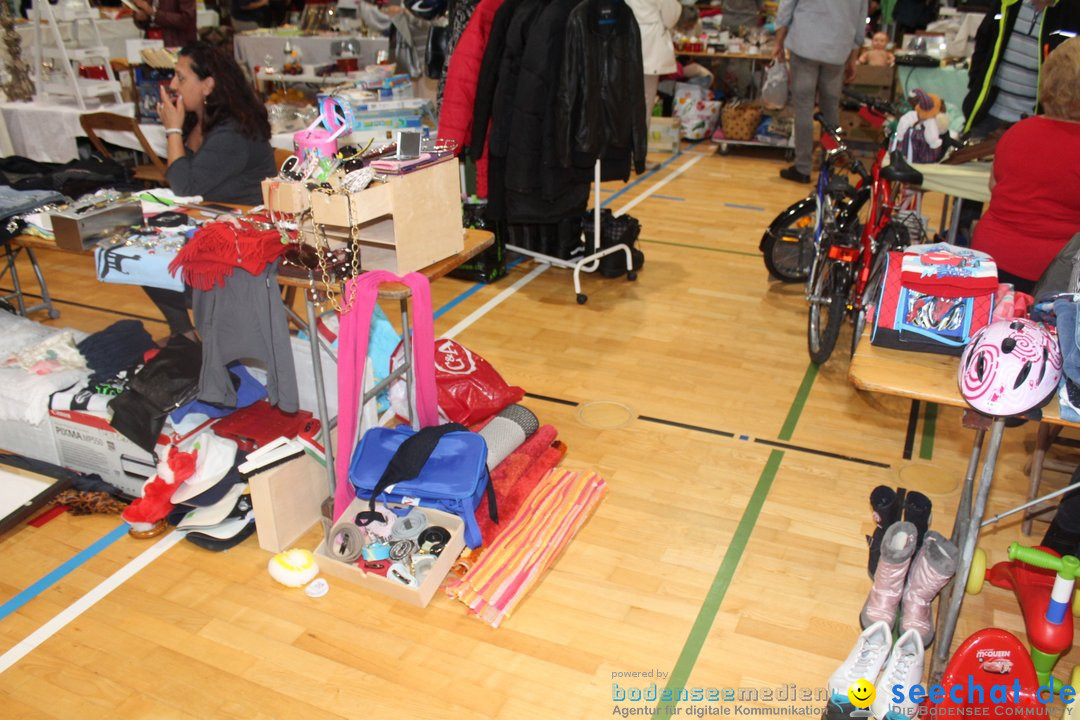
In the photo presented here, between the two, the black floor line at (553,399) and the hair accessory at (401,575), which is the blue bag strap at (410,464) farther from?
the black floor line at (553,399)

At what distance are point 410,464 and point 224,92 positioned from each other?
6.34 ft

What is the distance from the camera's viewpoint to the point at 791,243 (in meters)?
4.89

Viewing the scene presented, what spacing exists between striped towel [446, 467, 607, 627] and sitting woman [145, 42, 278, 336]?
1716 millimetres

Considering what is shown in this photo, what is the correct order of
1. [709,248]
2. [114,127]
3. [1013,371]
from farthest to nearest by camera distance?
[709,248] → [114,127] → [1013,371]

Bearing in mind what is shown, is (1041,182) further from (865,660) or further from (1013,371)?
(865,660)

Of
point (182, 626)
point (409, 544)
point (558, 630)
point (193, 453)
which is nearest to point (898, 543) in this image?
point (558, 630)

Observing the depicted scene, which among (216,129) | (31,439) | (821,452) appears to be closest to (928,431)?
(821,452)

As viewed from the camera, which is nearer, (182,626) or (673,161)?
(182,626)

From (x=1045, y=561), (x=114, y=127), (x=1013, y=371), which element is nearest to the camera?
(x=1013, y=371)

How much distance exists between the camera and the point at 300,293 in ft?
16.1

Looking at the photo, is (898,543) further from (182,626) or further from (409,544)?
(182,626)

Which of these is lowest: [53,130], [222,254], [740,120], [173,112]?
[740,120]

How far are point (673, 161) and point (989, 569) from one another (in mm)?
5498

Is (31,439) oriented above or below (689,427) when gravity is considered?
above
